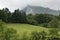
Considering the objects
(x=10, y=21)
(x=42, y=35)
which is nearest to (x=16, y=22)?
(x=10, y=21)

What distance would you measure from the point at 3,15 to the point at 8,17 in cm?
294

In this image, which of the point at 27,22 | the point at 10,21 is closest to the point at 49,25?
the point at 27,22

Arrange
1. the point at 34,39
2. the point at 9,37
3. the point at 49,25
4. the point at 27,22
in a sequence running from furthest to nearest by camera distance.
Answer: the point at 27,22, the point at 49,25, the point at 34,39, the point at 9,37

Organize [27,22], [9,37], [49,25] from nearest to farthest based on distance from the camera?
1. [9,37]
2. [49,25]
3. [27,22]

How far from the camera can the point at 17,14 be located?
101 meters

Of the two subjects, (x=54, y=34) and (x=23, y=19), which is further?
(x=23, y=19)

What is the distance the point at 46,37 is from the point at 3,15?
4312 centimetres

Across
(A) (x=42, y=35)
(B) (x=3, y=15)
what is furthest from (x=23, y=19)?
(A) (x=42, y=35)

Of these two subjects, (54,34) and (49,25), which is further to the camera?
(49,25)

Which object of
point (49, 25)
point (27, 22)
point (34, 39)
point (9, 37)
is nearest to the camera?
point (9, 37)

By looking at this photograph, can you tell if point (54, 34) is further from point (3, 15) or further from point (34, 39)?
point (3, 15)

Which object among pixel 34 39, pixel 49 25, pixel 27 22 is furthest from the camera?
pixel 27 22

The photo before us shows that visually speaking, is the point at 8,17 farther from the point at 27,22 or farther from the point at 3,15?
Result: the point at 27,22

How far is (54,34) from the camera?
53.2 metres
